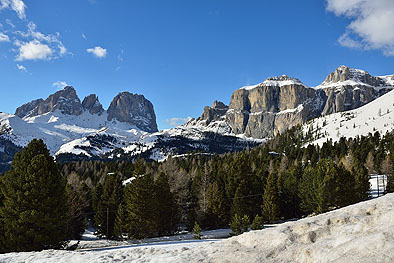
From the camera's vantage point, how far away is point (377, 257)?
5684 millimetres

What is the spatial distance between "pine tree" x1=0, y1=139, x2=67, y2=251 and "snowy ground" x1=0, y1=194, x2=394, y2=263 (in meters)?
11.1

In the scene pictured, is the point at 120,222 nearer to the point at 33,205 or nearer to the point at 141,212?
the point at 141,212

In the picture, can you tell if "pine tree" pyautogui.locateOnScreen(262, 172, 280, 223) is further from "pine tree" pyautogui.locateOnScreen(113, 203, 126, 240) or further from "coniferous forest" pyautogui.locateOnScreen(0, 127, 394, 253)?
"pine tree" pyautogui.locateOnScreen(113, 203, 126, 240)

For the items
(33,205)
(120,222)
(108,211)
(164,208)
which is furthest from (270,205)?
(33,205)

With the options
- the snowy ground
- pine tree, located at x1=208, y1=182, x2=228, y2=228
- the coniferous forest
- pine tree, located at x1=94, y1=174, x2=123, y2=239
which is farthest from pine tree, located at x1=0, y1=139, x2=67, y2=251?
pine tree, located at x1=208, y1=182, x2=228, y2=228

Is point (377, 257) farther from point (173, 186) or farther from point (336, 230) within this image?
point (173, 186)

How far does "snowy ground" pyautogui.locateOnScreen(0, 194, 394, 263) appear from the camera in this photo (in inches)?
248

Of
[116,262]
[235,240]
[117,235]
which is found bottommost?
[117,235]

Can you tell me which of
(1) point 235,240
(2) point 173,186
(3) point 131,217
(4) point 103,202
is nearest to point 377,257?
(1) point 235,240

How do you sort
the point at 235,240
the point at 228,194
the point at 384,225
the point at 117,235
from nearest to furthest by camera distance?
the point at 384,225 < the point at 235,240 < the point at 117,235 < the point at 228,194

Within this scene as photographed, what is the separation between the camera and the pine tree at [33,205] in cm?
1997

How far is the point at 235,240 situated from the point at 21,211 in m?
17.6

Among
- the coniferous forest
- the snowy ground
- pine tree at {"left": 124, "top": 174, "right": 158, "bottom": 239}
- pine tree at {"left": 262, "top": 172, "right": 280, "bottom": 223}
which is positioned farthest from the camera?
pine tree at {"left": 262, "top": 172, "right": 280, "bottom": 223}

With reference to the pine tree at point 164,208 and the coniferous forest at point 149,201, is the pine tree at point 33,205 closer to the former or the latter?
the coniferous forest at point 149,201
